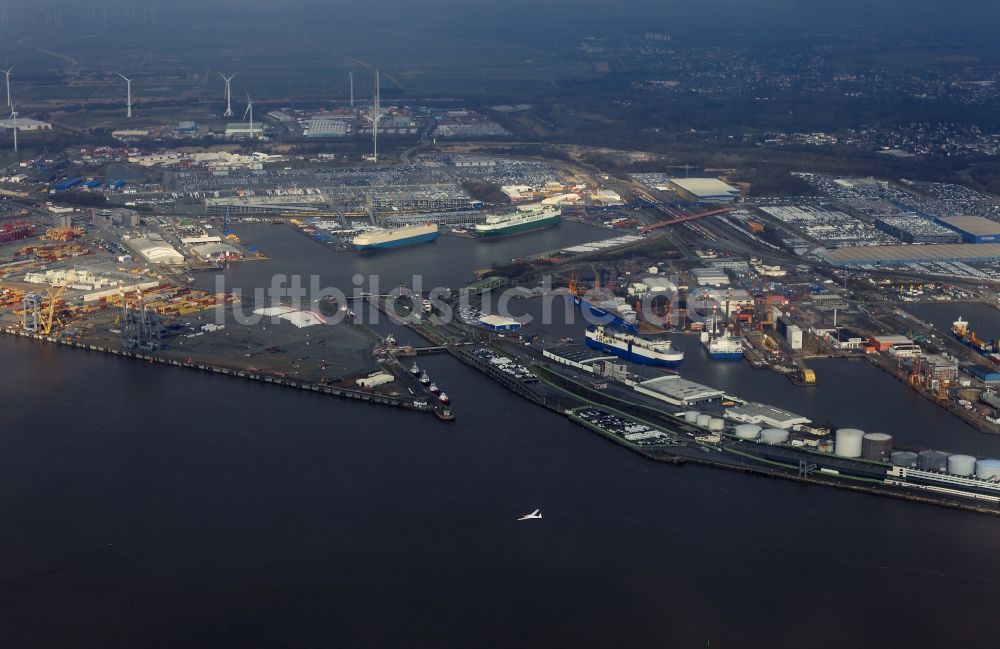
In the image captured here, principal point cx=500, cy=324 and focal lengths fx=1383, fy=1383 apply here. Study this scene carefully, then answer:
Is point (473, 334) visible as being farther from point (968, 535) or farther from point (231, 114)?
point (231, 114)

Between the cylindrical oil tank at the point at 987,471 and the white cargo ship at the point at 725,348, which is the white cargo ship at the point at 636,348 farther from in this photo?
the cylindrical oil tank at the point at 987,471

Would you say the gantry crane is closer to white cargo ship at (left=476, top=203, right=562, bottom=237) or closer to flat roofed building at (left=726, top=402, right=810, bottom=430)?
white cargo ship at (left=476, top=203, right=562, bottom=237)

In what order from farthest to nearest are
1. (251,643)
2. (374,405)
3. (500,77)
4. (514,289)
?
(500,77), (514,289), (374,405), (251,643)

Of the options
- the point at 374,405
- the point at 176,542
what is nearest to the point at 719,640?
the point at 176,542

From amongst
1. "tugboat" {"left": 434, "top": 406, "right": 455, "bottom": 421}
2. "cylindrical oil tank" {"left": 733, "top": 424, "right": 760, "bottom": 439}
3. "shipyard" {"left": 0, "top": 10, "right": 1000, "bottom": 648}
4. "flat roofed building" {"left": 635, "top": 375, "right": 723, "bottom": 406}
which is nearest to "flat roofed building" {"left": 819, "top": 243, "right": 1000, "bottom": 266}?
"shipyard" {"left": 0, "top": 10, "right": 1000, "bottom": 648}

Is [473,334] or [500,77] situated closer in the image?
[473,334]

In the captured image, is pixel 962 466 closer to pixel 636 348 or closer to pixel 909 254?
pixel 636 348
